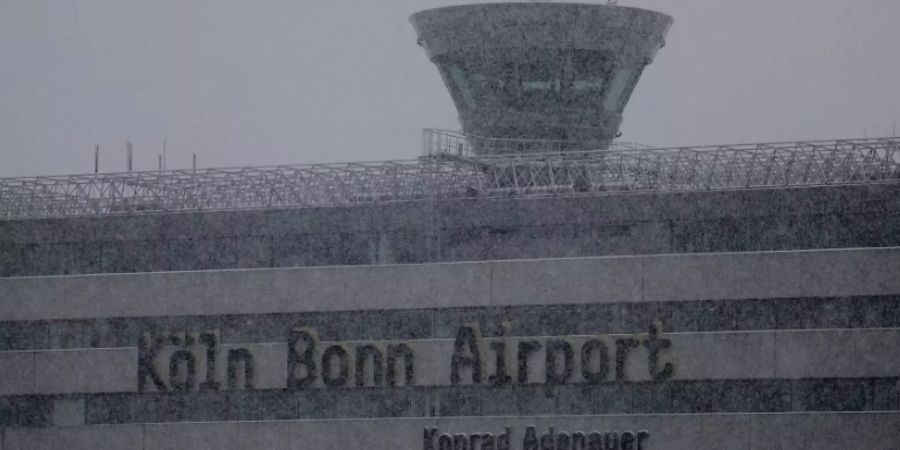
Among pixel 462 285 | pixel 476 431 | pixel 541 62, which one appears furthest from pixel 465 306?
pixel 541 62

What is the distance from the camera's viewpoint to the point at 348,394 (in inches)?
2159

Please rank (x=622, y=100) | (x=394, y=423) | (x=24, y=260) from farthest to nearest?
(x=622, y=100) < (x=24, y=260) < (x=394, y=423)

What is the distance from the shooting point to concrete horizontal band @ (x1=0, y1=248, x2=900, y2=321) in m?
51.4

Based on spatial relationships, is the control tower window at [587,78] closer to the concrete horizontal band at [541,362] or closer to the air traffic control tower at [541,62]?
the air traffic control tower at [541,62]

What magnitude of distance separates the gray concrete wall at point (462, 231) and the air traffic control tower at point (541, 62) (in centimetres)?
1357

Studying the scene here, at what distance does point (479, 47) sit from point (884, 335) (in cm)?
2357

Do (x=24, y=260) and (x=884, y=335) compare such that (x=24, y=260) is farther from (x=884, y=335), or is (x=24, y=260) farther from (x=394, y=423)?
(x=884, y=335)

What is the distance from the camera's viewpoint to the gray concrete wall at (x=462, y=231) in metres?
51.8

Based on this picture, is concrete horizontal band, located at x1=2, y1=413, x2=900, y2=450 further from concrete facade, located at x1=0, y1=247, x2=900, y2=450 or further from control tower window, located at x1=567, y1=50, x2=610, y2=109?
control tower window, located at x1=567, y1=50, x2=610, y2=109

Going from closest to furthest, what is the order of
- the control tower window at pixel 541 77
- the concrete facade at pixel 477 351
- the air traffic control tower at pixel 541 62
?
the concrete facade at pixel 477 351 → the air traffic control tower at pixel 541 62 → the control tower window at pixel 541 77

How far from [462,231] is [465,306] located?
2.39m

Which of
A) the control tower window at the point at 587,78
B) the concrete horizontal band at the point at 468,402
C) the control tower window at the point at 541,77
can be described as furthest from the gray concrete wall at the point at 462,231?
the control tower window at the point at 587,78

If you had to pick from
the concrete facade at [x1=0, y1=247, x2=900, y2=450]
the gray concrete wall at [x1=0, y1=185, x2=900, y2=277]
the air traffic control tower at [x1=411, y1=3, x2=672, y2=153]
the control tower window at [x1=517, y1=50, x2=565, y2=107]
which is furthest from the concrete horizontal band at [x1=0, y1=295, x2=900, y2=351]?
the control tower window at [x1=517, y1=50, x2=565, y2=107]

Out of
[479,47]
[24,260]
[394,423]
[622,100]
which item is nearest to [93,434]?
[24,260]
